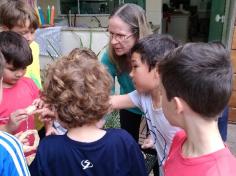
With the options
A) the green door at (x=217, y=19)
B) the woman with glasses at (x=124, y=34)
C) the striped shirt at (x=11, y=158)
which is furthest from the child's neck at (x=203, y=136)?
the green door at (x=217, y=19)

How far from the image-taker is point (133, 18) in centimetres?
175

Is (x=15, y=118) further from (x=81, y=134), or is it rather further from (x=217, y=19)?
(x=217, y=19)

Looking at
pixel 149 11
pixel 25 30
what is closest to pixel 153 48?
pixel 25 30

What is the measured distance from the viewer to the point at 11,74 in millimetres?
1504

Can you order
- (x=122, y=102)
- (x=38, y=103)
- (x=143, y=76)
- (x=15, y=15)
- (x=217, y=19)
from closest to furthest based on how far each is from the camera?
1. (x=143, y=76)
2. (x=38, y=103)
3. (x=122, y=102)
4. (x=15, y=15)
5. (x=217, y=19)

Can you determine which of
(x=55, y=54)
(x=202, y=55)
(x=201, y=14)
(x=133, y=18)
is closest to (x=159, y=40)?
(x=133, y=18)

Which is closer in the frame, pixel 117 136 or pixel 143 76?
pixel 117 136

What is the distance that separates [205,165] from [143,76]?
0.59 m

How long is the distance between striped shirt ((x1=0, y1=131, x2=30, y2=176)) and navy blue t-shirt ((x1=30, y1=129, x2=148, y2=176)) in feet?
0.38

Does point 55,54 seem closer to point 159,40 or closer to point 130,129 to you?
point 130,129

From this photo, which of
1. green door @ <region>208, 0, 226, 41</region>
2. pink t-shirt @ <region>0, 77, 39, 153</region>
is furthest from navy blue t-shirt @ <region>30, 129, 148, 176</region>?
green door @ <region>208, 0, 226, 41</region>

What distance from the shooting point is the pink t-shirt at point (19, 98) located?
1.51 metres

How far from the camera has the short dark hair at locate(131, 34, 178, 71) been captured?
1376mm

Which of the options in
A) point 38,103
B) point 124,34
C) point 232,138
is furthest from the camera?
point 232,138
